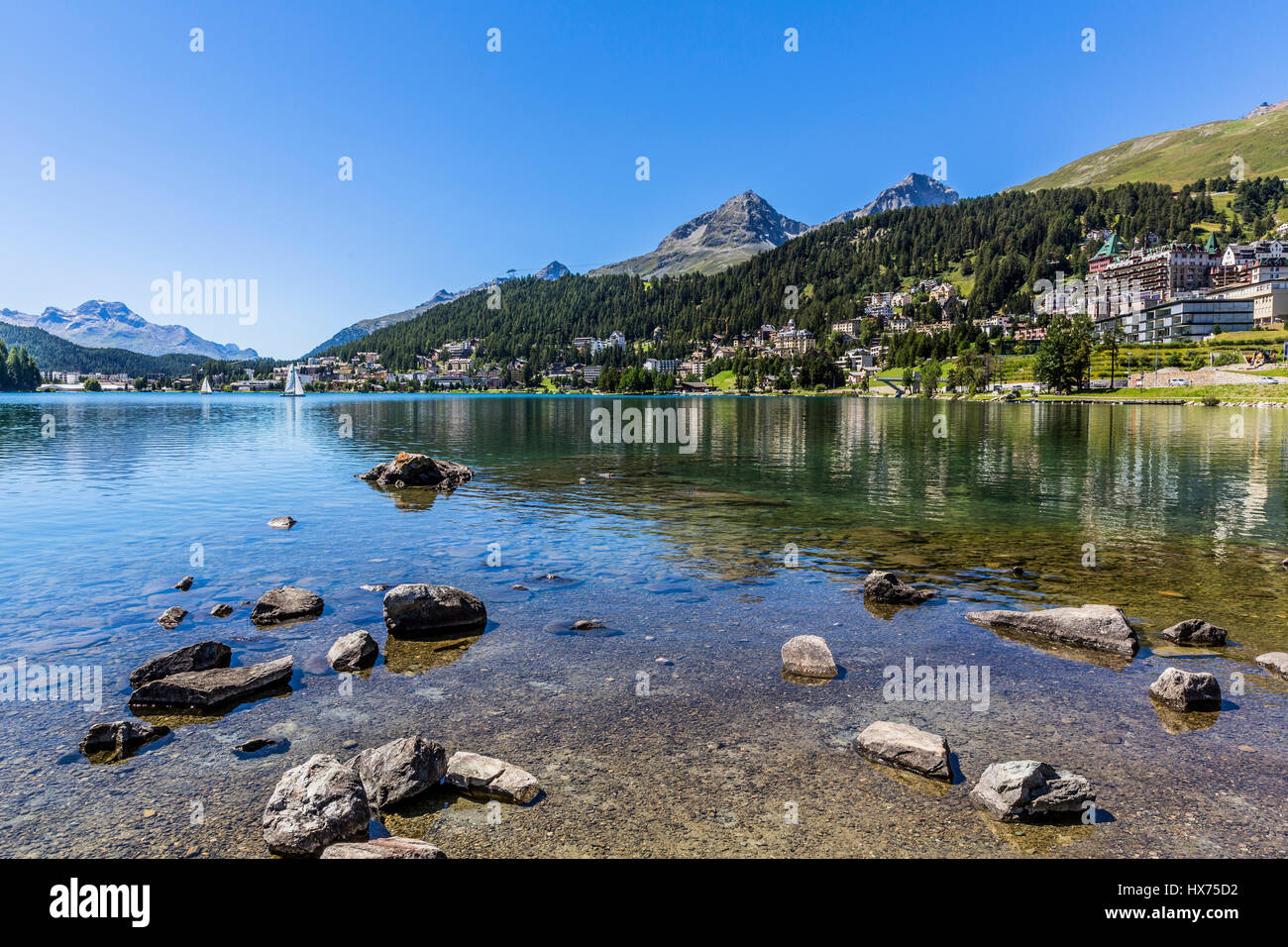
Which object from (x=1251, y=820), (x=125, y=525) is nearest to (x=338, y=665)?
(x=1251, y=820)

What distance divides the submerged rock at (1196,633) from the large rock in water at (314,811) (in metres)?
18.5

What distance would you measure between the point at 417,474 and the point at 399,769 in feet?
127

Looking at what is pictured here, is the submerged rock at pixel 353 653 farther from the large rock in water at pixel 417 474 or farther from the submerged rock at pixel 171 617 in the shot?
the large rock in water at pixel 417 474

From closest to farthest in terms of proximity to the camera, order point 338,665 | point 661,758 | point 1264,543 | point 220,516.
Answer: point 661,758 < point 338,665 < point 1264,543 < point 220,516

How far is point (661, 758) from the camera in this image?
446 inches

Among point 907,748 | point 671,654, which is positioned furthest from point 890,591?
point 907,748

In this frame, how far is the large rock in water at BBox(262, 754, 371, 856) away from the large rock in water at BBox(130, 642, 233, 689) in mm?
7058

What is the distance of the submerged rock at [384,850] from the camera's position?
8.13 meters

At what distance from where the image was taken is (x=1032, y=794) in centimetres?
950

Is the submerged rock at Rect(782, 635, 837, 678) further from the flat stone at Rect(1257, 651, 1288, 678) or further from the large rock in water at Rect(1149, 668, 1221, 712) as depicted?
the flat stone at Rect(1257, 651, 1288, 678)

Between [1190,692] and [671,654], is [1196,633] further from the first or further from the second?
[671,654]
